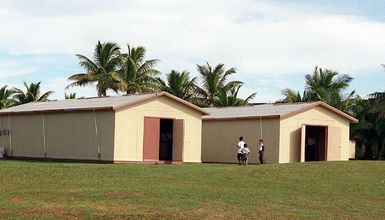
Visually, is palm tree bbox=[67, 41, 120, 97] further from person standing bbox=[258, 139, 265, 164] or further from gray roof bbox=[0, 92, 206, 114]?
person standing bbox=[258, 139, 265, 164]

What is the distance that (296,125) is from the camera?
34438mm

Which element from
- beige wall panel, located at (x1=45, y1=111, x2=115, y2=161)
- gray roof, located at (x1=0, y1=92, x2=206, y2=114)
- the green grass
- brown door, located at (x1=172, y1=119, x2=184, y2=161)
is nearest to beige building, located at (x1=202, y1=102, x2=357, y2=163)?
gray roof, located at (x1=0, y1=92, x2=206, y2=114)

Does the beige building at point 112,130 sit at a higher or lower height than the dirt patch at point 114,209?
higher

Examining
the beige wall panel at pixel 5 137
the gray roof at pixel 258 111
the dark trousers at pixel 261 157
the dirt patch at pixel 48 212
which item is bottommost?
the dirt patch at pixel 48 212

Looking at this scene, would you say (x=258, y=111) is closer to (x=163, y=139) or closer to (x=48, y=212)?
(x=163, y=139)

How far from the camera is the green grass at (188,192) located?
1683 cm

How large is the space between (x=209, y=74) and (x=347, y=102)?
38.5 feet

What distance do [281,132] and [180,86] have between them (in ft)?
63.4

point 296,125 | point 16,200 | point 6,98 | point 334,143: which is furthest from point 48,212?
point 6,98

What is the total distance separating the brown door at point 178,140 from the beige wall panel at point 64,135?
383 cm

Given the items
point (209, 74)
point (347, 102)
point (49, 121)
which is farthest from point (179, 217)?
point (209, 74)

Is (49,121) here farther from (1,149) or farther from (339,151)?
(339,151)

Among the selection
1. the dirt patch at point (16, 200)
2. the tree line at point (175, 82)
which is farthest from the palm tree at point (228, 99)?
the dirt patch at point (16, 200)

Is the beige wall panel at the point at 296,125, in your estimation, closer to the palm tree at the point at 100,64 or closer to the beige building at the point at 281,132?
the beige building at the point at 281,132
